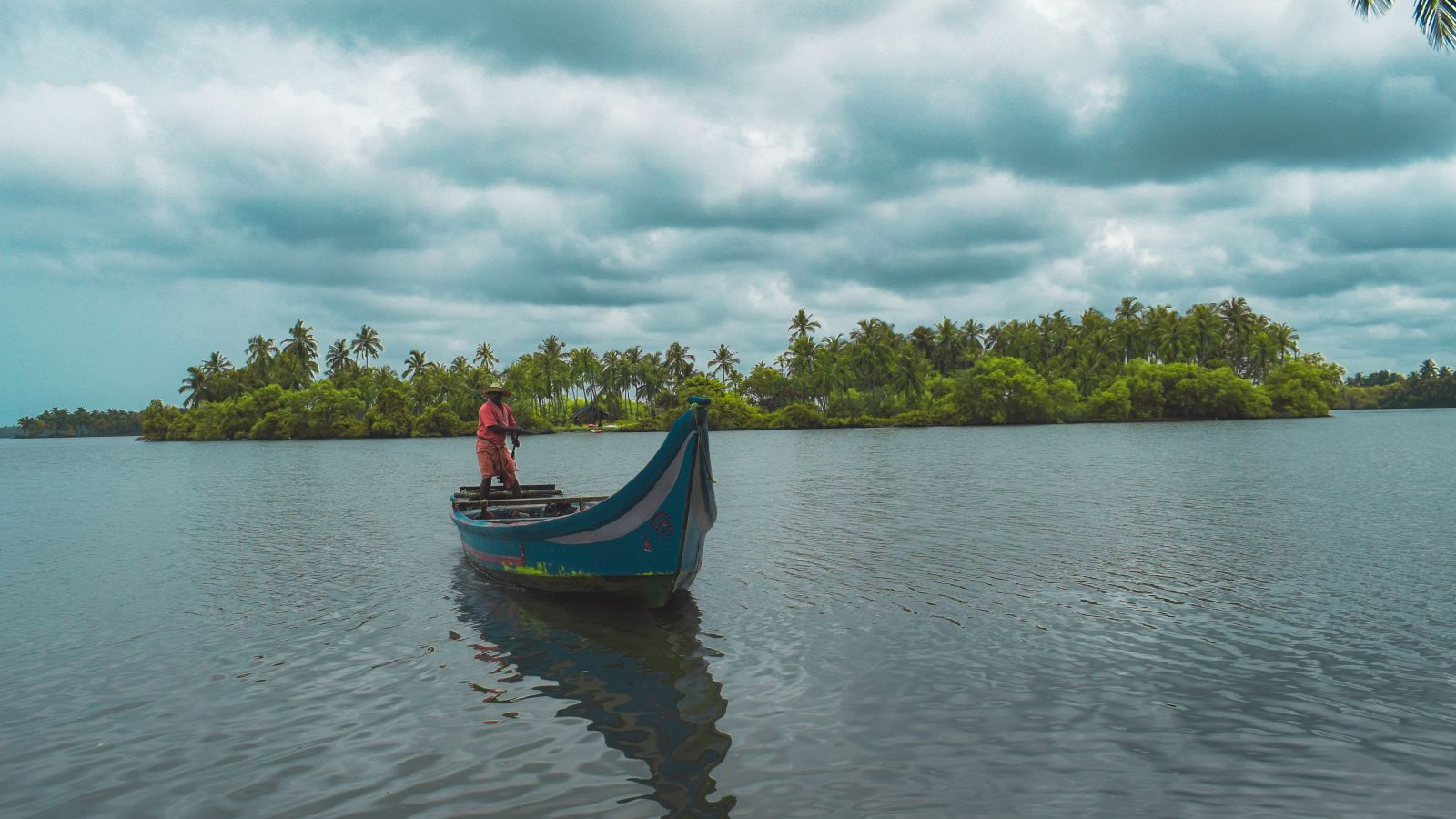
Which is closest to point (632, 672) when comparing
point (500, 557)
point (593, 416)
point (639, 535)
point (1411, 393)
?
point (639, 535)

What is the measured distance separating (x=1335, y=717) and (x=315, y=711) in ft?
32.6

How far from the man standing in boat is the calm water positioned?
2382 mm

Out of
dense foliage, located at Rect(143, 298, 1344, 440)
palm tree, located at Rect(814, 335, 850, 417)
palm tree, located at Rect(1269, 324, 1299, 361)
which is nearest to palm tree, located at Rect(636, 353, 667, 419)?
dense foliage, located at Rect(143, 298, 1344, 440)

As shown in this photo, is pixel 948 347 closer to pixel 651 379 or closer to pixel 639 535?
pixel 651 379

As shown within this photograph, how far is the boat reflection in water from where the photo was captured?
6.90 m

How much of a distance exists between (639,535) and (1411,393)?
217878 mm

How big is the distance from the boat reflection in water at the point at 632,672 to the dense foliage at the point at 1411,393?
19407 cm

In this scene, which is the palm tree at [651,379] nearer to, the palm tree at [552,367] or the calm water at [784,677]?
the palm tree at [552,367]

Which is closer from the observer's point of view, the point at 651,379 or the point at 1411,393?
the point at 651,379

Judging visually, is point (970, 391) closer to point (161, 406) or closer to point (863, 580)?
point (863, 580)

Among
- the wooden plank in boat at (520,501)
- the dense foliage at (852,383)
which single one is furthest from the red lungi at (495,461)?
the dense foliage at (852,383)

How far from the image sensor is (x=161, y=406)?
450ft

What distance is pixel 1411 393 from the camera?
173 meters

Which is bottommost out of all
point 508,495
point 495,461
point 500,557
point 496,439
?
point 500,557
